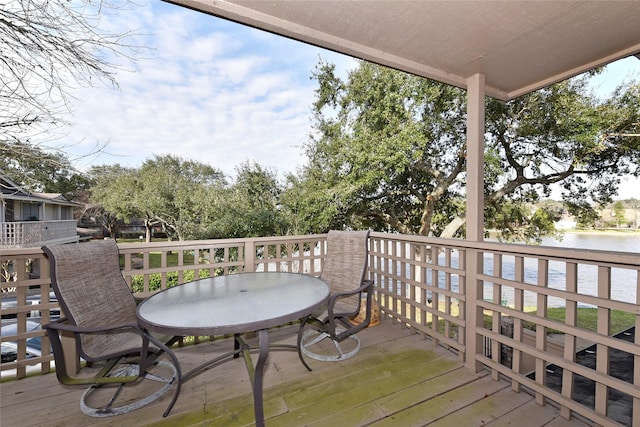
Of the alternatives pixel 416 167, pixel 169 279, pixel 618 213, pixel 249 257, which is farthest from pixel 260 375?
pixel 618 213

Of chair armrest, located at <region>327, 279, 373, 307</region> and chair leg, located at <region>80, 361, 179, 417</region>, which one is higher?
chair armrest, located at <region>327, 279, 373, 307</region>

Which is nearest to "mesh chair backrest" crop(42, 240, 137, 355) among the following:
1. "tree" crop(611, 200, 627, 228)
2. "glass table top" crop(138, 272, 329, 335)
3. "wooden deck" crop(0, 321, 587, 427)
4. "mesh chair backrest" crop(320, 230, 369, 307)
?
"glass table top" crop(138, 272, 329, 335)

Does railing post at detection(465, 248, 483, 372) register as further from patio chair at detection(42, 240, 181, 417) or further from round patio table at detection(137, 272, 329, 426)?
patio chair at detection(42, 240, 181, 417)

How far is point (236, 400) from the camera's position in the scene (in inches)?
76.5

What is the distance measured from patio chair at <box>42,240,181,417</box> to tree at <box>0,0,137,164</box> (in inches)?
85.8

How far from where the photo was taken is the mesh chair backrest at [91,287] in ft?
5.72

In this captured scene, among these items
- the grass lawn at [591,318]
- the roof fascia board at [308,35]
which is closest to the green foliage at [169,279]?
the roof fascia board at [308,35]

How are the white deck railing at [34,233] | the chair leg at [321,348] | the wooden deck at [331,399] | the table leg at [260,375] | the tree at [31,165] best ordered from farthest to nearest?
the white deck railing at [34,233], the tree at [31,165], the chair leg at [321,348], the wooden deck at [331,399], the table leg at [260,375]

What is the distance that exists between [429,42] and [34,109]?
4125 mm

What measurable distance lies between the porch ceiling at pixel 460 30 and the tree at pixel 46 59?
1.93m

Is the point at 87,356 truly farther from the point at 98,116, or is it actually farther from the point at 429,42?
the point at 98,116

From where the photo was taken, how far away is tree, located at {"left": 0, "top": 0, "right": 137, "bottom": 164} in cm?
271

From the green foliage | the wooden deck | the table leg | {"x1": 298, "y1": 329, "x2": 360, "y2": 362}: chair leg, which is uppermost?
the table leg

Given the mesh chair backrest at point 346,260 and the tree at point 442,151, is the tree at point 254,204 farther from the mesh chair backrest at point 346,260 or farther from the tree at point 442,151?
the mesh chair backrest at point 346,260
